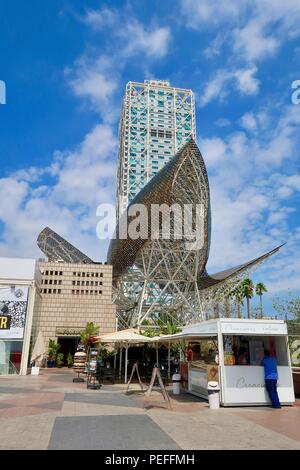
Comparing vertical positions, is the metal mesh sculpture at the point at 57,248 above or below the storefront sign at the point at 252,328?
above

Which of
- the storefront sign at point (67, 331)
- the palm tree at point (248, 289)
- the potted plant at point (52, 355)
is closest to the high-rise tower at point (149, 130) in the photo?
the palm tree at point (248, 289)

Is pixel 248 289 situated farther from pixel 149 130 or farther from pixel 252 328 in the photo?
pixel 149 130

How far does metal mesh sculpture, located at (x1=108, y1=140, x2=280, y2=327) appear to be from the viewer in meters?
42.8

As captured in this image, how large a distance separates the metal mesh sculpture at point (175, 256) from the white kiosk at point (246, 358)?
95.7 feet

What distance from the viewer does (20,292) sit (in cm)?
2888

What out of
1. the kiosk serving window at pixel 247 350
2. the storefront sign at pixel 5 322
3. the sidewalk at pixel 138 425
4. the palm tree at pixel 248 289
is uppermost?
the palm tree at pixel 248 289

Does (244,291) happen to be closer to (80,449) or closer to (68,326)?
(68,326)

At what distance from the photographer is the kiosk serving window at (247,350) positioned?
13523 millimetres

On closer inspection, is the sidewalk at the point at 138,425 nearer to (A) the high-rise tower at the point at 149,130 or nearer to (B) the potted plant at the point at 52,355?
(B) the potted plant at the point at 52,355

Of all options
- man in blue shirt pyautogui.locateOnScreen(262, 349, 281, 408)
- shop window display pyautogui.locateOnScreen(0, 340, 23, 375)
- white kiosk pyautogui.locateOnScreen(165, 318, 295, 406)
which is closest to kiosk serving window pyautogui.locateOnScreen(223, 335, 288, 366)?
white kiosk pyautogui.locateOnScreen(165, 318, 295, 406)

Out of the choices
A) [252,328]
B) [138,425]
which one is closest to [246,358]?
[252,328]

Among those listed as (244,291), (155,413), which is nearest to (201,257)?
(244,291)

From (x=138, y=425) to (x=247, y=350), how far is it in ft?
19.4
